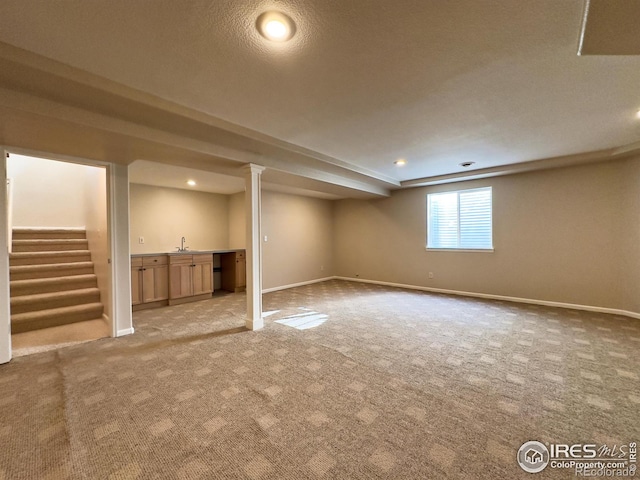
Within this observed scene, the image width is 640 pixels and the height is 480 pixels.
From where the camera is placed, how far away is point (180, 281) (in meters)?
5.05

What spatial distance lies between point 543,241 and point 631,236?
100 cm

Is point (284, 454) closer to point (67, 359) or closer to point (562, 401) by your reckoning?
point (562, 401)

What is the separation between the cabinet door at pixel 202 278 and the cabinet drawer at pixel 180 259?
0.15 meters

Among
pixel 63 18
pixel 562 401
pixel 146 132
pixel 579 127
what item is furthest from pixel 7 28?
pixel 579 127

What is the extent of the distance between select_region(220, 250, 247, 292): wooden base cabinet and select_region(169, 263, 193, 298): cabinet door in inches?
40.5

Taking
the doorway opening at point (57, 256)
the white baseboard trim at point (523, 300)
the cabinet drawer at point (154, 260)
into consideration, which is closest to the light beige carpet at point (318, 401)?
the white baseboard trim at point (523, 300)

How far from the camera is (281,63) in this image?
1839 millimetres

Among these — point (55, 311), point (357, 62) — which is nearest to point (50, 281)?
point (55, 311)

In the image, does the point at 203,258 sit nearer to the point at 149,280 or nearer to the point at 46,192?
the point at 149,280

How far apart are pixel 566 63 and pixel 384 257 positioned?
5.15 meters

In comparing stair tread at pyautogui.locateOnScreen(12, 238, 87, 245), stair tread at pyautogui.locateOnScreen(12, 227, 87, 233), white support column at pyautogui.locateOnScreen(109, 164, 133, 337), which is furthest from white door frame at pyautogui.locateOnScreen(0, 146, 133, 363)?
stair tread at pyautogui.locateOnScreen(12, 227, 87, 233)

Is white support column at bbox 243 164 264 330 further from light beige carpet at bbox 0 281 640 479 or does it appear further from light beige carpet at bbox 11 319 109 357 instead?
light beige carpet at bbox 11 319 109 357

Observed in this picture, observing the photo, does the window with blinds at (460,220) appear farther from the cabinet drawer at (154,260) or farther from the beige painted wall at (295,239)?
the cabinet drawer at (154,260)

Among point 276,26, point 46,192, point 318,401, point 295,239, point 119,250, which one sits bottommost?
point 318,401
